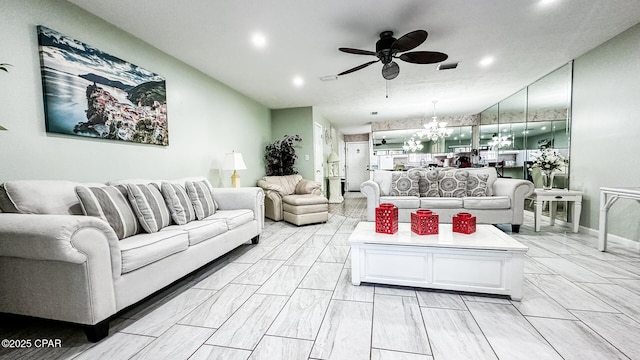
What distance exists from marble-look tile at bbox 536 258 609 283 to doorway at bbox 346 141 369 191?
7799 mm

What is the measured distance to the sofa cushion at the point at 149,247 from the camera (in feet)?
5.16

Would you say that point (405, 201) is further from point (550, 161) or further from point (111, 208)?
point (111, 208)

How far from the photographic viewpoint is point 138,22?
95.3 inches

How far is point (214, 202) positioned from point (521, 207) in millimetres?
4233

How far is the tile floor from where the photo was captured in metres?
1.32

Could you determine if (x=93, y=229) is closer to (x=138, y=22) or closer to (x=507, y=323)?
(x=138, y=22)

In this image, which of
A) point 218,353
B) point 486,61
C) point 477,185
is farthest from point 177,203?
point 486,61

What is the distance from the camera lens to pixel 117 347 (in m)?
1.39

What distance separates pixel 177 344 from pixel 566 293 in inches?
107

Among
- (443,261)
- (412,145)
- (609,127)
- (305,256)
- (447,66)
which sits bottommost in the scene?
(305,256)

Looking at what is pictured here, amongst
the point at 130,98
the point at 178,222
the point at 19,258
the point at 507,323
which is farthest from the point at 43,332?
the point at 507,323

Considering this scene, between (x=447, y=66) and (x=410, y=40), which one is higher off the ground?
(x=447, y=66)

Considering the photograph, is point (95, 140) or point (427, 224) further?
point (95, 140)

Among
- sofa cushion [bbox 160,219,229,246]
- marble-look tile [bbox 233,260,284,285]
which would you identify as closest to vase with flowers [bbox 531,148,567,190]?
marble-look tile [bbox 233,260,284,285]
